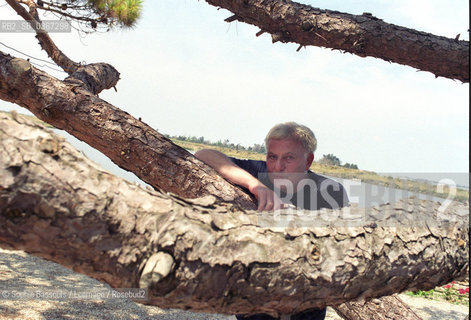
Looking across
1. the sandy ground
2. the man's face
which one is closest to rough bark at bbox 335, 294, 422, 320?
the man's face

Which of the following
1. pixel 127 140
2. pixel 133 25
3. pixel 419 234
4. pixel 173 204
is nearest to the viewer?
pixel 173 204

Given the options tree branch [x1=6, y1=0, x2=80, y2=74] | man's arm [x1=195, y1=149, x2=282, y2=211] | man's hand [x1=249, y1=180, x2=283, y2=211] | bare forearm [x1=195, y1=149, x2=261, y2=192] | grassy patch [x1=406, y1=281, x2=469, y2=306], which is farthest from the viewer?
grassy patch [x1=406, y1=281, x2=469, y2=306]

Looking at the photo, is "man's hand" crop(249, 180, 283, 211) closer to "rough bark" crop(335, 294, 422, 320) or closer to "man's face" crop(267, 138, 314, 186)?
"man's face" crop(267, 138, 314, 186)

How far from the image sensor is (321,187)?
290 cm

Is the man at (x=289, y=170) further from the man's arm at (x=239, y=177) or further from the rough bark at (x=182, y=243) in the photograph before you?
the rough bark at (x=182, y=243)

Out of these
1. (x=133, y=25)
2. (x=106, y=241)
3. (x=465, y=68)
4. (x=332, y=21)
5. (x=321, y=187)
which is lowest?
(x=106, y=241)

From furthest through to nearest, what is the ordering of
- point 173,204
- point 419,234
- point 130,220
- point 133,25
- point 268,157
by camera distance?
point 133,25
point 268,157
point 419,234
point 173,204
point 130,220

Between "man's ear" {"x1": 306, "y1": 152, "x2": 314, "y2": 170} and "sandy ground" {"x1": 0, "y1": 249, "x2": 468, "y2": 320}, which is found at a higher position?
"man's ear" {"x1": 306, "y1": 152, "x2": 314, "y2": 170}

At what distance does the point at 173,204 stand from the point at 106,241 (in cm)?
23

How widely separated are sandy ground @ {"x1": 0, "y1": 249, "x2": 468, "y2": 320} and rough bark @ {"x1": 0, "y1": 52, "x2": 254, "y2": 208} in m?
2.56

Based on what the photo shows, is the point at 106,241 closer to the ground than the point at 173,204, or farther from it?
closer to the ground

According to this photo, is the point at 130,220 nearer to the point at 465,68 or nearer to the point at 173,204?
the point at 173,204

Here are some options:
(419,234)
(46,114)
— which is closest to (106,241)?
(419,234)

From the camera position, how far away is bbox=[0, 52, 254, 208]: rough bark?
9.08 feet
